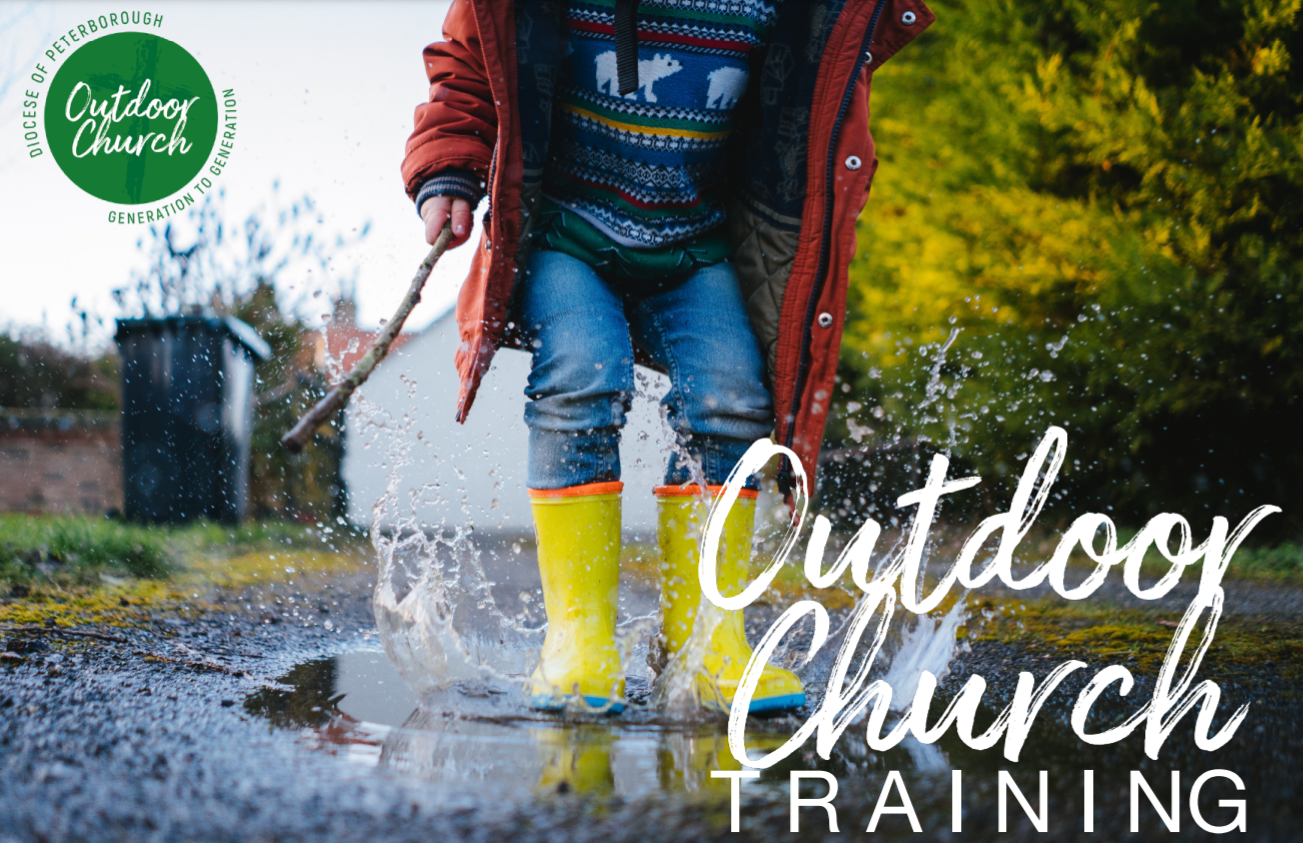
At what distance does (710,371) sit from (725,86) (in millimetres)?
522

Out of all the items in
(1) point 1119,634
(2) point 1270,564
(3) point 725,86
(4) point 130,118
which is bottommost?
(2) point 1270,564

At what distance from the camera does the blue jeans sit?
168 centimetres

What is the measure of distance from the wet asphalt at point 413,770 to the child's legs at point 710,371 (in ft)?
1.61

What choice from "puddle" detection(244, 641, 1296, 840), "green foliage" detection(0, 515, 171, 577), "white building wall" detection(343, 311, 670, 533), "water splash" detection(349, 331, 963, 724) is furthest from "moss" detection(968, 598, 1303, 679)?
"white building wall" detection(343, 311, 670, 533)

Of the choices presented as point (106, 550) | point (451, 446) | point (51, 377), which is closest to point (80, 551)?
point (106, 550)

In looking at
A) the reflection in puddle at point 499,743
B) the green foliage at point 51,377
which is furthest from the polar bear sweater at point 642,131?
the green foliage at point 51,377

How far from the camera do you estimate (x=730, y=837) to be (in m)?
1.02

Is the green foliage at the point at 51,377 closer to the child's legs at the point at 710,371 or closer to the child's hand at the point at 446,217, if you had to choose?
the child's hand at the point at 446,217

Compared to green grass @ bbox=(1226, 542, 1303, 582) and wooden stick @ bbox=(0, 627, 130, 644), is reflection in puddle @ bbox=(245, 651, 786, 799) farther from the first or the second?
green grass @ bbox=(1226, 542, 1303, 582)

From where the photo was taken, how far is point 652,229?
1.83 m

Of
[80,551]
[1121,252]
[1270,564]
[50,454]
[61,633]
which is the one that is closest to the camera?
[61,633]

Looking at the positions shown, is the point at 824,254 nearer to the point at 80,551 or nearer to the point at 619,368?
the point at 619,368

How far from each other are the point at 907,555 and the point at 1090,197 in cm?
286

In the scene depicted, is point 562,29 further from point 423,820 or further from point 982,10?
point 982,10
